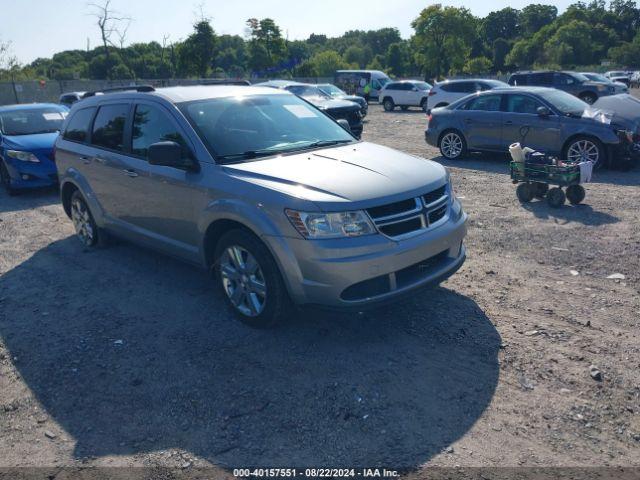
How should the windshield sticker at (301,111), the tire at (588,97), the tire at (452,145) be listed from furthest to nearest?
the tire at (588,97)
the tire at (452,145)
the windshield sticker at (301,111)

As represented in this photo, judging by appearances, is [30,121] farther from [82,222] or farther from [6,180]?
[82,222]

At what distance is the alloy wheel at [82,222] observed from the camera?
6537 mm

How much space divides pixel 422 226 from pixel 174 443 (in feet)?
7.48

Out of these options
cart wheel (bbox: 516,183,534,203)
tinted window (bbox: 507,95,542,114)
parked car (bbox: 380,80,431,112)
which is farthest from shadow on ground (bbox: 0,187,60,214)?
parked car (bbox: 380,80,431,112)

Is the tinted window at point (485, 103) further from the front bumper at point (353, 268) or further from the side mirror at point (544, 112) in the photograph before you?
the front bumper at point (353, 268)

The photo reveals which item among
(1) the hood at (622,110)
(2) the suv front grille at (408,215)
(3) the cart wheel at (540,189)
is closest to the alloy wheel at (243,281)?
(2) the suv front grille at (408,215)

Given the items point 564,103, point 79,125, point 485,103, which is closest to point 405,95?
point 485,103

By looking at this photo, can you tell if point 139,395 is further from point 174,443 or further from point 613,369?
point 613,369

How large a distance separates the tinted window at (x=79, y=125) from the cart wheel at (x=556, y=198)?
619 centimetres

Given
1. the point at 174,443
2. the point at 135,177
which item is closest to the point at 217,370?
the point at 174,443

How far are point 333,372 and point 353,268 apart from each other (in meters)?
0.75

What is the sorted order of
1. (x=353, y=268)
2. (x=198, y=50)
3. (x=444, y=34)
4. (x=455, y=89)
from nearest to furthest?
(x=353, y=268), (x=455, y=89), (x=198, y=50), (x=444, y=34)

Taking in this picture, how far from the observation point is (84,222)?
6.64 meters
